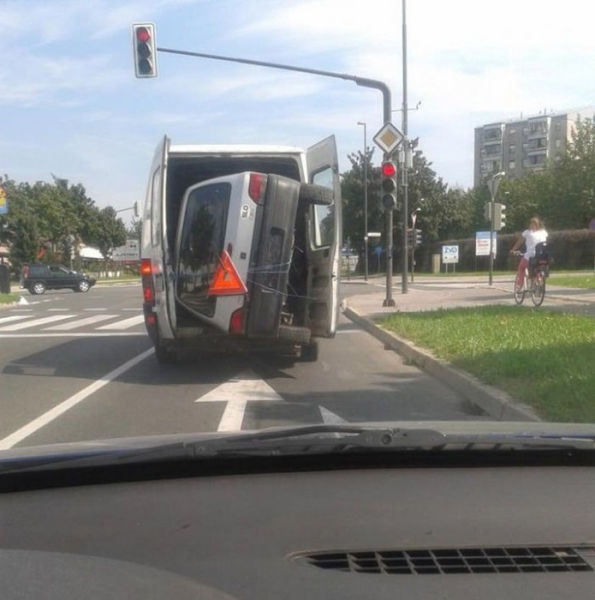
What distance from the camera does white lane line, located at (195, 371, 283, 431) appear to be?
769 centimetres

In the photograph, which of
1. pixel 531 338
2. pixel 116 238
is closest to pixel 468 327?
pixel 531 338

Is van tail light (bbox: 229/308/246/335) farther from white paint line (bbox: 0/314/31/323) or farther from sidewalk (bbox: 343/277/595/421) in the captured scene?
white paint line (bbox: 0/314/31/323)

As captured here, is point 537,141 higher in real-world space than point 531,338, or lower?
higher

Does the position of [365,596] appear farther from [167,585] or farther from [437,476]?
[437,476]

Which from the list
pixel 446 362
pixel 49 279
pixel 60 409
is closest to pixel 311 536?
pixel 60 409

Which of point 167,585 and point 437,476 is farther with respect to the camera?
point 437,476

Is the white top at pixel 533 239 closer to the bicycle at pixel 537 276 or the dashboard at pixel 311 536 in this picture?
the bicycle at pixel 537 276

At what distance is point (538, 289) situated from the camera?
16.9 meters

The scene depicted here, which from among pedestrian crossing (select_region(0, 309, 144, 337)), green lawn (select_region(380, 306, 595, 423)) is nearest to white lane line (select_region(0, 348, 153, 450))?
green lawn (select_region(380, 306, 595, 423))

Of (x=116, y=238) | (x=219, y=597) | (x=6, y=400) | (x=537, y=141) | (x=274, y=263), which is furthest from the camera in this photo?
(x=537, y=141)

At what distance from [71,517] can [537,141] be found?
14912 cm

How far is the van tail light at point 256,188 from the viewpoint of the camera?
9.55 meters

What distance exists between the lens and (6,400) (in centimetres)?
889

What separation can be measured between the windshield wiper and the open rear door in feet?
22.6
